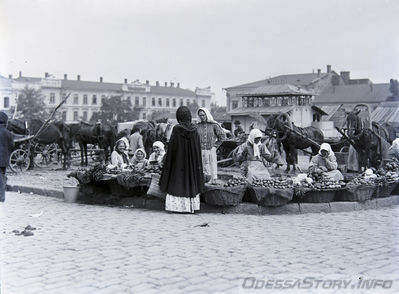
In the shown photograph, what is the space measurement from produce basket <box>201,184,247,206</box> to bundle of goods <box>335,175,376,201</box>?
1.95m

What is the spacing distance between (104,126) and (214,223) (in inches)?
545

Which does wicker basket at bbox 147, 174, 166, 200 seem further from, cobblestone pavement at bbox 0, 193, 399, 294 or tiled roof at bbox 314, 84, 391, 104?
tiled roof at bbox 314, 84, 391, 104

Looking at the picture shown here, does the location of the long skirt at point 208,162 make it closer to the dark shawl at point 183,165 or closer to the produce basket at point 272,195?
the dark shawl at point 183,165

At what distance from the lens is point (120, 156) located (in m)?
13.3

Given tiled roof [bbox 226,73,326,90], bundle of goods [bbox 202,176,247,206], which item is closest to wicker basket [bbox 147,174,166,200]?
bundle of goods [bbox 202,176,247,206]

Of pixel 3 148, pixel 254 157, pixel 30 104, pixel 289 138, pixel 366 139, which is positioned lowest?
pixel 254 157

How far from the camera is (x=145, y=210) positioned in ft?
35.9

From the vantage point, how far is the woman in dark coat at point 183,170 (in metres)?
10.5

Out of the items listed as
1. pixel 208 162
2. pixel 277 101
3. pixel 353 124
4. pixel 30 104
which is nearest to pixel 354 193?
pixel 208 162

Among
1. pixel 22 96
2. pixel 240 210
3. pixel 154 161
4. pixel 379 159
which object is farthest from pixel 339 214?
pixel 22 96

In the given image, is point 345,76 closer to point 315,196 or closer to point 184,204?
point 315,196

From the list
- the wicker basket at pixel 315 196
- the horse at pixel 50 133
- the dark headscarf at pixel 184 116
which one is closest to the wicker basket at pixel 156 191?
the dark headscarf at pixel 184 116

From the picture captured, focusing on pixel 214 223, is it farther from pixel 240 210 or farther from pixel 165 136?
pixel 165 136

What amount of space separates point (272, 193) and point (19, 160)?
1174 centimetres
